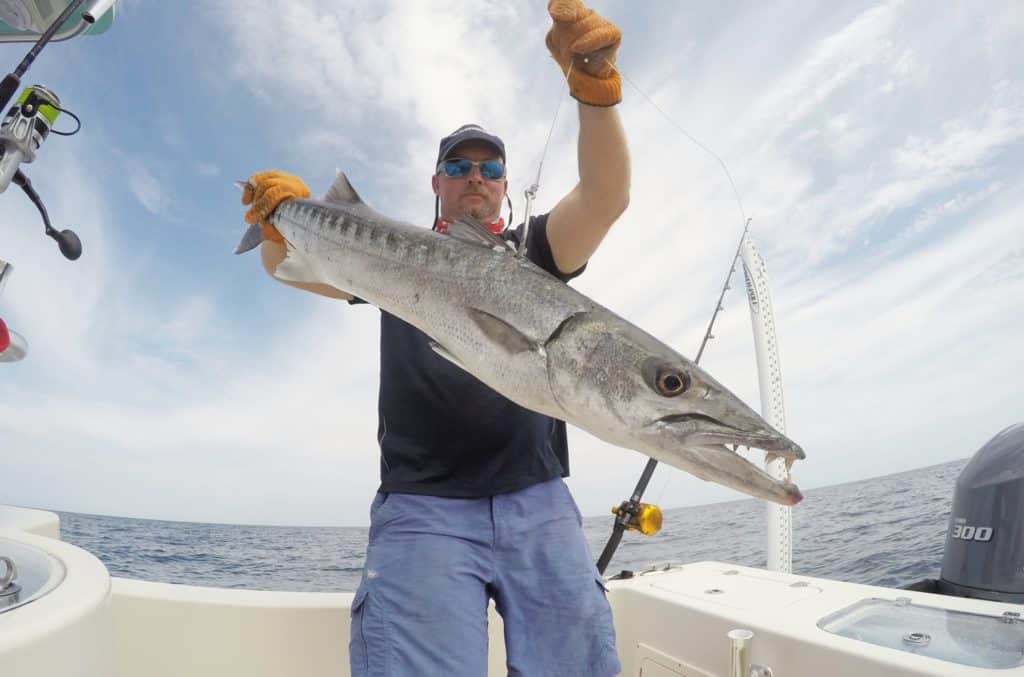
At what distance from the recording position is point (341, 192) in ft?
8.43

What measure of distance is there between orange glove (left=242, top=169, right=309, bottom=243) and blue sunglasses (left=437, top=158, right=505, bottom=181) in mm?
732

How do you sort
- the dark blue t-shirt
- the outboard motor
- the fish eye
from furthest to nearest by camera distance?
the outboard motor → the dark blue t-shirt → the fish eye

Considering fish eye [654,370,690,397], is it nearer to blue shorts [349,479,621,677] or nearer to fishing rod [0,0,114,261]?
blue shorts [349,479,621,677]

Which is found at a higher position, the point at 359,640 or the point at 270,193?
the point at 270,193

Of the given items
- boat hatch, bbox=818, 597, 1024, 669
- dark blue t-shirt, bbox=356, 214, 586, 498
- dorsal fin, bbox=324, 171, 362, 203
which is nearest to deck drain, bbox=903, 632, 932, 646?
boat hatch, bbox=818, 597, 1024, 669

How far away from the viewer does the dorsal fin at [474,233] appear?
6.27 feet

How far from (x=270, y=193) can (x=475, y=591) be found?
6.40 feet

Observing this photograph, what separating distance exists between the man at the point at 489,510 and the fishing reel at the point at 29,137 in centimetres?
173

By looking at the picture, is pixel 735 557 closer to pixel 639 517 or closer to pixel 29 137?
pixel 639 517

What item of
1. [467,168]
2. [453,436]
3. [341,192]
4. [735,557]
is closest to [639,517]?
[453,436]

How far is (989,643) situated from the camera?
229 centimetres

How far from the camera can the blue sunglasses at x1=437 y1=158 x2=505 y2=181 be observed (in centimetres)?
259

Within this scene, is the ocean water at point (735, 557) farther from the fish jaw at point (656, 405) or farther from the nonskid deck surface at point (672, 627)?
the fish jaw at point (656, 405)

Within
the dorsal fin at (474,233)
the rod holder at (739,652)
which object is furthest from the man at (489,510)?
the rod holder at (739,652)
